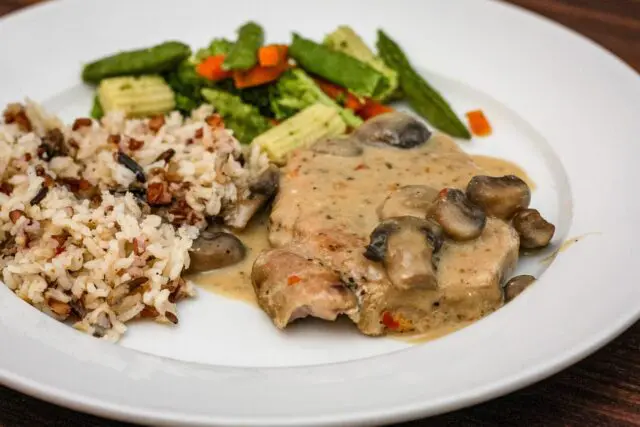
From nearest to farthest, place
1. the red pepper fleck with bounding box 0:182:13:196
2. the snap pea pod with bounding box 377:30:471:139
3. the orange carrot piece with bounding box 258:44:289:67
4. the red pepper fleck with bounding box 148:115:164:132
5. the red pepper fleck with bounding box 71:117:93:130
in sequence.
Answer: the red pepper fleck with bounding box 0:182:13:196, the red pepper fleck with bounding box 71:117:93:130, the red pepper fleck with bounding box 148:115:164:132, the snap pea pod with bounding box 377:30:471:139, the orange carrot piece with bounding box 258:44:289:67

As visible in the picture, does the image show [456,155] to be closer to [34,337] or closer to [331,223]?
[331,223]

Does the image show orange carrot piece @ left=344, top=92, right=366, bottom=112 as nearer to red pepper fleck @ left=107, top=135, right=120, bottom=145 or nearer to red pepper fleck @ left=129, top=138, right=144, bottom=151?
red pepper fleck @ left=129, top=138, right=144, bottom=151

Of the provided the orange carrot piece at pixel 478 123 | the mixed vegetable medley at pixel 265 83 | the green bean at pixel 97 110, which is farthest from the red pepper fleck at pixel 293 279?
the green bean at pixel 97 110

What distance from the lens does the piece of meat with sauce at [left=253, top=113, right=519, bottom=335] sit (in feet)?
11.8

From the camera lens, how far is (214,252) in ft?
13.3

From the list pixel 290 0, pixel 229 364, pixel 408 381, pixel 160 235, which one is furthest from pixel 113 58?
pixel 408 381

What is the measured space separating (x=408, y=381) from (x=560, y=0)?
198 inches

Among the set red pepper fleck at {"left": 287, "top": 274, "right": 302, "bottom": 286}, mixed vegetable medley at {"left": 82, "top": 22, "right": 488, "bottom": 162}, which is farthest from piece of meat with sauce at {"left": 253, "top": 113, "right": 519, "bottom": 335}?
mixed vegetable medley at {"left": 82, "top": 22, "right": 488, "bottom": 162}

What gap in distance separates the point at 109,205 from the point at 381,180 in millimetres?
1462

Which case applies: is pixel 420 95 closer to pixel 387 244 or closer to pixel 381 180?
pixel 381 180

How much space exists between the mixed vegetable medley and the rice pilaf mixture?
14.6 inches

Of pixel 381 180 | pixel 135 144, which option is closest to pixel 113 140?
pixel 135 144

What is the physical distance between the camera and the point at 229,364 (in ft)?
11.6

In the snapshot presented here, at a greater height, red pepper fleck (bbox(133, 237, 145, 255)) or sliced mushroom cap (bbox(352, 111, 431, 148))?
sliced mushroom cap (bbox(352, 111, 431, 148))
